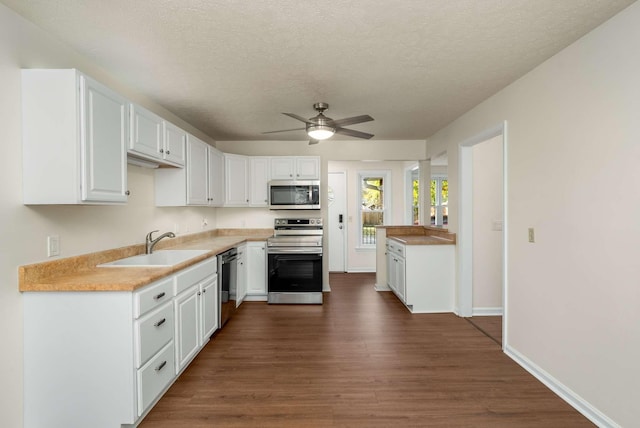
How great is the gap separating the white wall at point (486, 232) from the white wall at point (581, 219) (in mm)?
1114

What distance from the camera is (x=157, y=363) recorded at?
2066 millimetres

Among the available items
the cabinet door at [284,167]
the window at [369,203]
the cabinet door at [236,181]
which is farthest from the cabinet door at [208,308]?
the window at [369,203]

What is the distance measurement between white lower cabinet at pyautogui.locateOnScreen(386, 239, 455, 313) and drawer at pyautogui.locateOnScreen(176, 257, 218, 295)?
238 centimetres

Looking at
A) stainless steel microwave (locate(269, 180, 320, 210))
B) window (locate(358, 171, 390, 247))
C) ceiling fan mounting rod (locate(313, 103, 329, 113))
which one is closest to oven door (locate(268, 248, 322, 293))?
stainless steel microwave (locate(269, 180, 320, 210))

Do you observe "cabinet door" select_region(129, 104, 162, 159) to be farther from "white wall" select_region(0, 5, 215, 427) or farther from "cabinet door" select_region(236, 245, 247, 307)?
"cabinet door" select_region(236, 245, 247, 307)

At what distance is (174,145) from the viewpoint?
302 centimetres

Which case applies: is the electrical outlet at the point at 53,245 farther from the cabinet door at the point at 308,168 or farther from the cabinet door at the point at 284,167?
the cabinet door at the point at 308,168

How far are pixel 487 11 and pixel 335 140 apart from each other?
10.8ft

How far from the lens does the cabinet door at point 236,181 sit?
179 inches

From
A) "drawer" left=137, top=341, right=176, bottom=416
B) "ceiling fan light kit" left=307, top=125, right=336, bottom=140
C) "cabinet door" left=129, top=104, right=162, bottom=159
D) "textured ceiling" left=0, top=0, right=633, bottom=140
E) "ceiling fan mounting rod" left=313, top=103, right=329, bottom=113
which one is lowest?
"drawer" left=137, top=341, right=176, bottom=416

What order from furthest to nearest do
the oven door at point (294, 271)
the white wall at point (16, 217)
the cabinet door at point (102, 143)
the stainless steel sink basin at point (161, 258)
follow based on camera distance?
the oven door at point (294, 271), the stainless steel sink basin at point (161, 258), the cabinet door at point (102, 143), the white wall at point (16, 217)

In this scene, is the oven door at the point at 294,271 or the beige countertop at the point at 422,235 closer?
the beige countertop at the point at 422,235

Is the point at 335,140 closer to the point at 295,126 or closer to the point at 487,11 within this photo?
the point at 295,126

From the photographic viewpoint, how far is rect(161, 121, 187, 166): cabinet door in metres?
2.84
